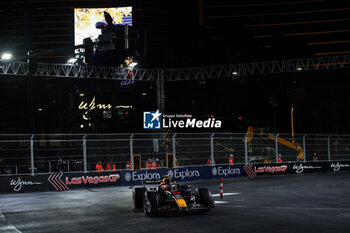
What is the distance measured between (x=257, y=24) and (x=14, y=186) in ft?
388

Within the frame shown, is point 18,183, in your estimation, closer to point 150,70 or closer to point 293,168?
point 293,168

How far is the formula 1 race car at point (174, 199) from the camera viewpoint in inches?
508

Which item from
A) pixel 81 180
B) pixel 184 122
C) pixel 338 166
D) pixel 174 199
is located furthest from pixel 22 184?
pixel 184 122

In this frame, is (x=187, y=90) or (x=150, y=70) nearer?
(x=150, y=70)

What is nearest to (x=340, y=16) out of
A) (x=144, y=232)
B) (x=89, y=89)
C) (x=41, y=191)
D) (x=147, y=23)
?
(x=147, y=23)

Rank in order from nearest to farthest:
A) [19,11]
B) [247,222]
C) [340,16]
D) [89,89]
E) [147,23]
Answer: [247,222] → [89,89] → [19,11] → [340,16] → [147,23]

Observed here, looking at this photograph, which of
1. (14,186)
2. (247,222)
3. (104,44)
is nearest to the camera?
(247,222)

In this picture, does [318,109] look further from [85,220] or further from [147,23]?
[147,23]

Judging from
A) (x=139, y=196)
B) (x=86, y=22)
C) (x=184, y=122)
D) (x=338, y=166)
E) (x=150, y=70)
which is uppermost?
(x=86, y=22)

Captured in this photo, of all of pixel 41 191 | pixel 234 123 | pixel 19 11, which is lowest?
pixel 41 191

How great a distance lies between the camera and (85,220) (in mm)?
12430

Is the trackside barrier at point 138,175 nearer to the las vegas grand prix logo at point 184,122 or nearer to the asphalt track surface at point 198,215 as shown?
the asphalt track surface at point 198,215

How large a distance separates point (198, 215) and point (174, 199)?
84 centimetres

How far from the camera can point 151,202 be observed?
509 inches
